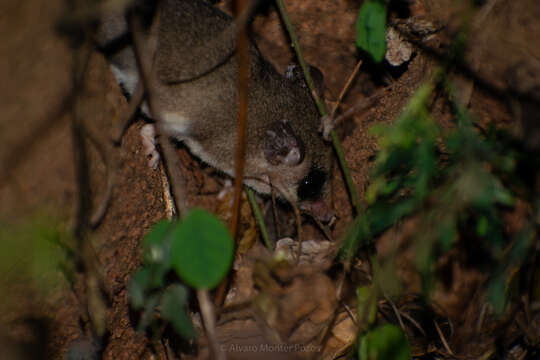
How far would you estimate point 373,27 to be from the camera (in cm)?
256

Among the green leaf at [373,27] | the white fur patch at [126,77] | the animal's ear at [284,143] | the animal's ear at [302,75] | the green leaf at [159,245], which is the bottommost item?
the animal's ear at [284,143]

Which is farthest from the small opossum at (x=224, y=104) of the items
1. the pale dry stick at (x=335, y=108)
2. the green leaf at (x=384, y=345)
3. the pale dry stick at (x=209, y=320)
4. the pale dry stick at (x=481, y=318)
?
the pale dry stick at (x=209, y=320)

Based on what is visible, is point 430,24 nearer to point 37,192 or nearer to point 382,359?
point 382,359

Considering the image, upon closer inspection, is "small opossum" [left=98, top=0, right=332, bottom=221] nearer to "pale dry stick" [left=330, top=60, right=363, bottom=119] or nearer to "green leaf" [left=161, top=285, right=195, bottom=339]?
"pale dry stick" [left=330, top=60, right=363, bottom=119]

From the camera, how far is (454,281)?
312cm

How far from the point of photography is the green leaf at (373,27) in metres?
2.49

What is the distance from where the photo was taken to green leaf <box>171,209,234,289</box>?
1297mm

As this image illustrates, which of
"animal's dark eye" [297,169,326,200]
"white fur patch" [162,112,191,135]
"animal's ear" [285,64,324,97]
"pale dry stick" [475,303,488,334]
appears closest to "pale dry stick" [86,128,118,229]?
"white fur patch" [162,112,191,135]

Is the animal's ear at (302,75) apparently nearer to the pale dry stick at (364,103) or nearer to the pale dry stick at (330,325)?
the pale dry stick at (364,103)

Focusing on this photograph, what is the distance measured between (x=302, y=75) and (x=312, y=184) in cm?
98

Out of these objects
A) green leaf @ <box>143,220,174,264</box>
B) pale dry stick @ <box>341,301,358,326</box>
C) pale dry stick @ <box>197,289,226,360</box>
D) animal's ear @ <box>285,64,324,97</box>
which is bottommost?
pale dry stick @ <box>341,301,358,326</box>

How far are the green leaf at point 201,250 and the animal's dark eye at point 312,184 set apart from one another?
246cm

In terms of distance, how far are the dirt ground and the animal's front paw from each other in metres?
0.18

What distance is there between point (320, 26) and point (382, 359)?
116 inches
